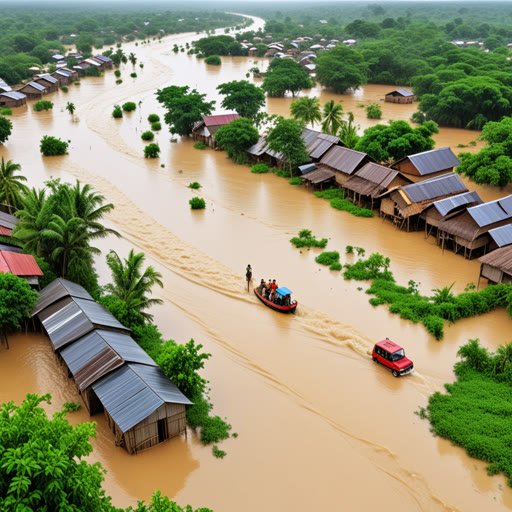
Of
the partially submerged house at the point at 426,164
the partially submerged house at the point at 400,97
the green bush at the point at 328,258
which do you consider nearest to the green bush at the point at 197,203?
the green bush at the point at 328,258

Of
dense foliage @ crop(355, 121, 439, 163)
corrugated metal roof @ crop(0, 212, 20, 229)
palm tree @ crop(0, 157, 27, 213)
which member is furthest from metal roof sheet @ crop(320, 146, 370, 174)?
corrugated metal roof @ crop(0, 212, 20, 229)

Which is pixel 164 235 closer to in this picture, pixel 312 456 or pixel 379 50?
pixel 312 456

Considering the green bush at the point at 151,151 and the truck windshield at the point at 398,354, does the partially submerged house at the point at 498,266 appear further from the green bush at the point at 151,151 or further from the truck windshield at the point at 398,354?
the green bush at the point at 151,151

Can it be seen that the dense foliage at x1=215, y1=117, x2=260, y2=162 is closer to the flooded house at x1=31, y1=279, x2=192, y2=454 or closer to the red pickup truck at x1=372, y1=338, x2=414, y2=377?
the flooded house at x1=31, y1=279, x2=192, y2=454

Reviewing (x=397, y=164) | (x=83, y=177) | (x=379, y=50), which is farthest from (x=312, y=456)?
(x=379, y=50)

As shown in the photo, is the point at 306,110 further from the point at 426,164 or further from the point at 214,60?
the point at 214,60
